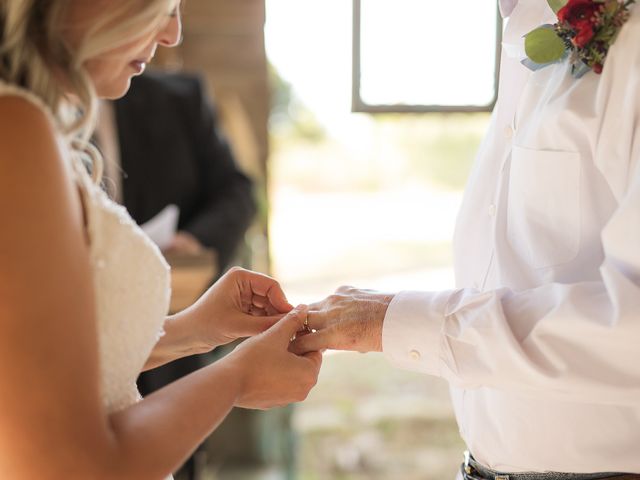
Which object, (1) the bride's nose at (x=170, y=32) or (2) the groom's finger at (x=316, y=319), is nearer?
(1) the bride's nose at (x=170, y=32)

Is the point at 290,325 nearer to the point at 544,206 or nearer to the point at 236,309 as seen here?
the point at 236,309

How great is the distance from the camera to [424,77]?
4.88 m

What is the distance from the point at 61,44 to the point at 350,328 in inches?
25.4

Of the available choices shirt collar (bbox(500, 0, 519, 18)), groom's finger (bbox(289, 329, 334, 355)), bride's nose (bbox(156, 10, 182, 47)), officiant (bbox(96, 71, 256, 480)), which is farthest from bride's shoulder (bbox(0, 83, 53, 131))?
officiant (bbox(96, 71, 256, 480))

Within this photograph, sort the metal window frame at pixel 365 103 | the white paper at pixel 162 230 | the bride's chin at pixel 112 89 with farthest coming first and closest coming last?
the metal window frame at pixel 365 103 < the white paper at pixel 162 230 < the bride's chin at pixel 112 89

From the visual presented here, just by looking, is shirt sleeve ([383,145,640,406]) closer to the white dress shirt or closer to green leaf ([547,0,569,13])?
the white dress shirt

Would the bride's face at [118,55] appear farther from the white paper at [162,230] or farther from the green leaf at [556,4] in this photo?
the white paper at [162,230]

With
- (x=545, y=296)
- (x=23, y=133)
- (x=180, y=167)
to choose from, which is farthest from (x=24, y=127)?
(x=180, y=167)

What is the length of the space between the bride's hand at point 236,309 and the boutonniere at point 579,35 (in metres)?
0.62

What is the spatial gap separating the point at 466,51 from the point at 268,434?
101 inches

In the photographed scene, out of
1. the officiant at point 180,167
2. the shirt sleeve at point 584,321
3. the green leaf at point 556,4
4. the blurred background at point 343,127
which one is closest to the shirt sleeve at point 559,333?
the shirt sleeve at point 584,321

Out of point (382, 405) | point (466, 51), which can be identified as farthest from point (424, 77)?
point (382, 405)

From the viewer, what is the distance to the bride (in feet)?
2.83

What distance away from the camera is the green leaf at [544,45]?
132 cm
